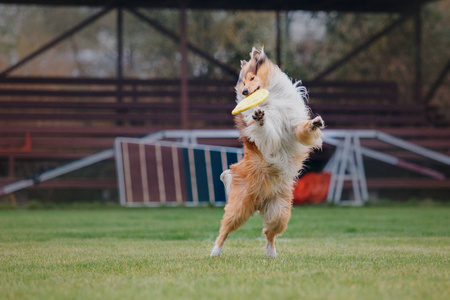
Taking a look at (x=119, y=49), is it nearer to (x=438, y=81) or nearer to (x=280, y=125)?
(x=438, y=81)

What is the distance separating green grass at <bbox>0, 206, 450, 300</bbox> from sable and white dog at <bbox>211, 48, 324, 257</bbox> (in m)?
0.39

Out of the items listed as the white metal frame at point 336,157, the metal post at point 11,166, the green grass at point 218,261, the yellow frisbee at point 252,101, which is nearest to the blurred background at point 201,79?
the metal post at point 11,166

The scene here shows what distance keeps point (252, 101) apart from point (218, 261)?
4.36 feet

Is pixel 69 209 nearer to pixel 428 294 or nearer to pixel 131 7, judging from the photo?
pixel 131 7

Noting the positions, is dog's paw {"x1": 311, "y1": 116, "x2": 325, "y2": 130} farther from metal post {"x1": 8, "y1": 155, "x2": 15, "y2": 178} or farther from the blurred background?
Answer: metal post {"x1": 8, "y1": 155, "x2": 15, "y2": 178}

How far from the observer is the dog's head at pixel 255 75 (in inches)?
225

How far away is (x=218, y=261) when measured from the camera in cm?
546

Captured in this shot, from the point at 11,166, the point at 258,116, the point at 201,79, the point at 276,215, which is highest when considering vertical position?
the point at 201,79

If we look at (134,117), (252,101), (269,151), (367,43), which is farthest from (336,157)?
(252,101)

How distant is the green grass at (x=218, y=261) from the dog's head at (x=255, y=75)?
144cm

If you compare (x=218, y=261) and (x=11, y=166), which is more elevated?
(x=11, y=166)

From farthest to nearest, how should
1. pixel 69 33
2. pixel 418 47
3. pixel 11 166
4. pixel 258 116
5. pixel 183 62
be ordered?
1. pixel 418 47
2. pixel 69 33
3. pixel 183 62
4. pixel 11 166
5. pixel 258 116

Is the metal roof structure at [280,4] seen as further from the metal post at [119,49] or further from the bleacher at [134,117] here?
the bleacher at [134,117]

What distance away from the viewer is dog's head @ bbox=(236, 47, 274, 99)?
5713mm
